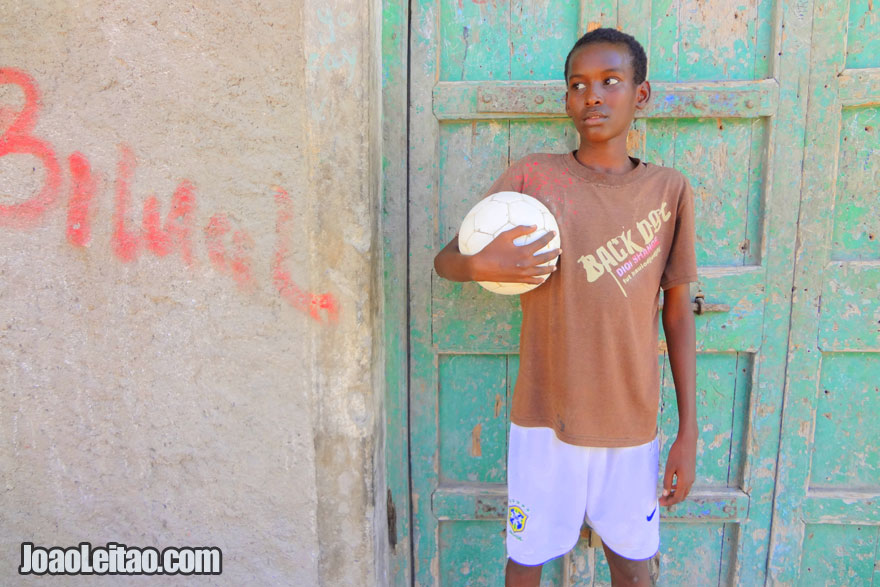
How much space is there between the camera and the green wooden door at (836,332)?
66.3 inches

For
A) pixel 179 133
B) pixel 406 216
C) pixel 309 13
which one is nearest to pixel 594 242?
pixel 406 216

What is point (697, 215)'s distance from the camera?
176 centimetres

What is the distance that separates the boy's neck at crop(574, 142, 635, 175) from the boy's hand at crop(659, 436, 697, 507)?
0.78 meters

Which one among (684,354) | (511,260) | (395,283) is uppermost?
(511,260)

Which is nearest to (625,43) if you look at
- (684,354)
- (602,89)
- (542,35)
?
(602,89)

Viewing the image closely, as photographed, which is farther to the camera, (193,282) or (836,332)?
(836,332)

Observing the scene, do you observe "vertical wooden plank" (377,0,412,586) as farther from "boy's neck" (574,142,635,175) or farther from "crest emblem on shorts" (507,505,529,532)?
"boy's neck" (574,142,635,175)

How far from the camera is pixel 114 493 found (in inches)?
63.7

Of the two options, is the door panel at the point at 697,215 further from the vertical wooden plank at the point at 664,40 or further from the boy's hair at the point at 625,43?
the boy's hair at the point at 625,43

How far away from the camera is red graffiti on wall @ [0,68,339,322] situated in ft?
4.94

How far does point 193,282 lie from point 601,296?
3.71 ft

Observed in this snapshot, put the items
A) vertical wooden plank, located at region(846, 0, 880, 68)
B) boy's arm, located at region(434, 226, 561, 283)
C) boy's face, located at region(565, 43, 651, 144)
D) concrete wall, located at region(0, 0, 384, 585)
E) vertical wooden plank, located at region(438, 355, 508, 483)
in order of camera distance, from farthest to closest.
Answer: vertical wooden plank, located at region(438, 355, 508, 483) → vertical wooden plank, located at region(846, 0, 880, 68) → concrete wall, located at region(0, 0, 384, 585) → boy's face, located at region(565, 43, 651, 144) → boy's arm, located at region(434, 226, 561, 283)

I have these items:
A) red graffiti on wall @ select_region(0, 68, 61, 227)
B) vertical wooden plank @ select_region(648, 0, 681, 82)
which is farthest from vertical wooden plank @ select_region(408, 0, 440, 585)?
red graffiti on wall @ select_region(0, 68, 61, 227)

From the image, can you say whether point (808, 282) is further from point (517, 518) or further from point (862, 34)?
point (517, 518)
